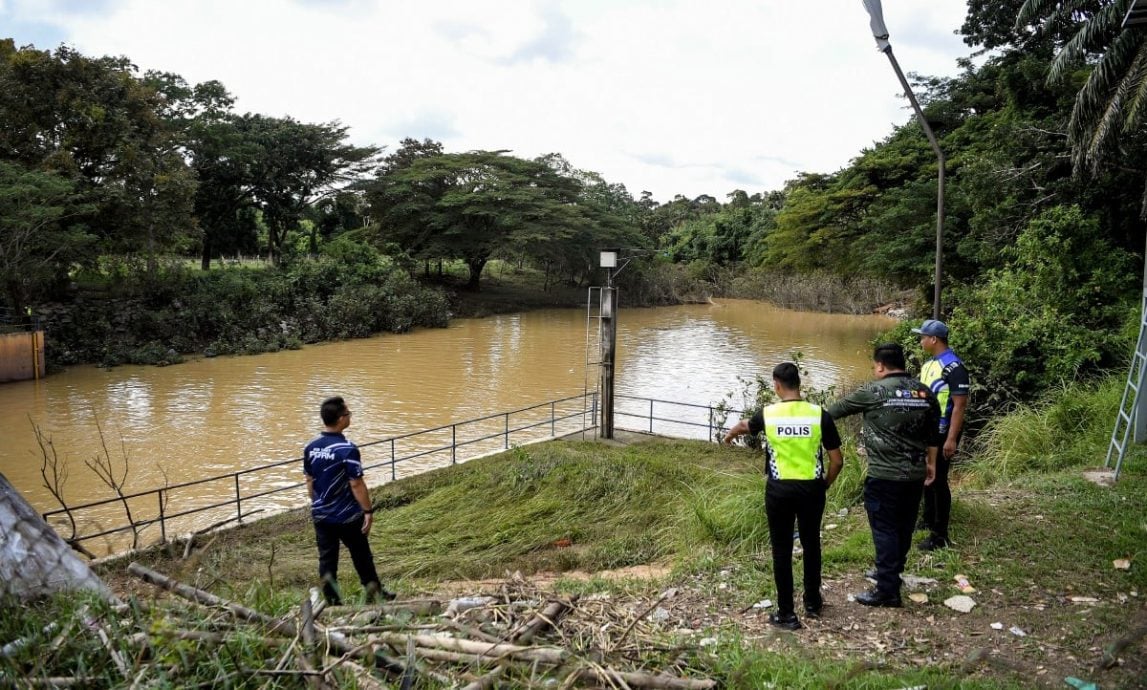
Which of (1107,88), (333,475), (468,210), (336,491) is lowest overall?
(336,491)

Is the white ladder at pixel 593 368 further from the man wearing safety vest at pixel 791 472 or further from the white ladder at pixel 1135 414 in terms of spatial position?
the man wearing safety vest at pixel 791 472

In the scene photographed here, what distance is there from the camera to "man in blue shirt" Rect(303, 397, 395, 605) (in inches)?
210

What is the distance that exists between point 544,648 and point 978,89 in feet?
102

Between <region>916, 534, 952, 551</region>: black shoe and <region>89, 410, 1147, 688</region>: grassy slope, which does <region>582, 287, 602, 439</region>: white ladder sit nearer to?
<region>89, 410, 1147, 688</region>: grassy slope

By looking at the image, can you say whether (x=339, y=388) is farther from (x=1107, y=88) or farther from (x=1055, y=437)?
(x=1107, y=88)

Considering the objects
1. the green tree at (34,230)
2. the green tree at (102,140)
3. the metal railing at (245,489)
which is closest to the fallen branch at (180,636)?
the metal railing at (245,489)

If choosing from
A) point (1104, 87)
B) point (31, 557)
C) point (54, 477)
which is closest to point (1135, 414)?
point (31, 557)

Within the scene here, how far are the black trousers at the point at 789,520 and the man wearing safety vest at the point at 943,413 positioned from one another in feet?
5.33

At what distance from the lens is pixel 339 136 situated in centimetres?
4094

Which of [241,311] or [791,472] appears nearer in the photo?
[791,472]

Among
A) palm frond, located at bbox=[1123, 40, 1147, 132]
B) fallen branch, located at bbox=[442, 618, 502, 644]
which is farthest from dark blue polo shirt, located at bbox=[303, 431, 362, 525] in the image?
palm frond, located at bbox=[1123, 40, 1147, 132]

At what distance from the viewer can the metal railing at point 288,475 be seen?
34.6ft

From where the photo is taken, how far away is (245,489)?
13.3 meters

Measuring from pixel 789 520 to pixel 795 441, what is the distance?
53 centimetres
